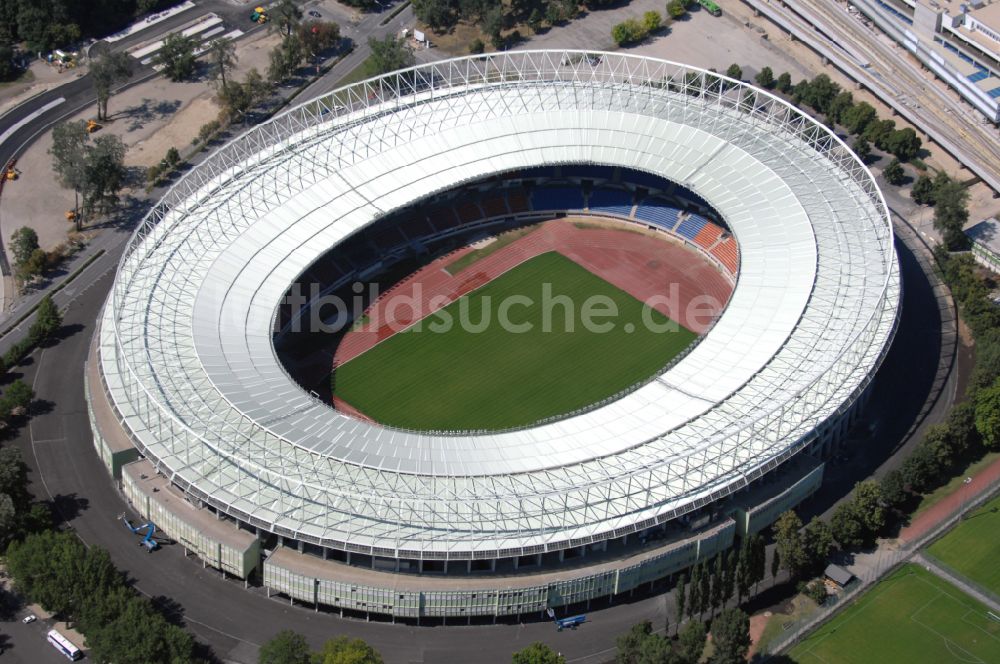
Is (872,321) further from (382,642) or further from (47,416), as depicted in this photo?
(47,416)

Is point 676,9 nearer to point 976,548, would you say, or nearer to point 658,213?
point 658,213

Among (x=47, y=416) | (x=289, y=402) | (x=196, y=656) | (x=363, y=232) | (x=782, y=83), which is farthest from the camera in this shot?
(x=782, y=83)

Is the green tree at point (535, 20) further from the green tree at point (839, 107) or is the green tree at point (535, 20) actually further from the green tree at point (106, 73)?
the green tree at point (106, 73)

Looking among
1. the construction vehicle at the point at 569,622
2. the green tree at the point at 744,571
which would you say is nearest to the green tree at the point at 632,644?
the construction vehicle at the point at 569,622

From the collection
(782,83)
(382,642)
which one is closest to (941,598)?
(382,642)

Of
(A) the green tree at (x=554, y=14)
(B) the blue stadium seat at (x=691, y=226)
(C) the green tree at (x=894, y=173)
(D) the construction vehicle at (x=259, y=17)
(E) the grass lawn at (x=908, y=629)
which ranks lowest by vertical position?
(E) the grass lawn at (x=908, y=629)

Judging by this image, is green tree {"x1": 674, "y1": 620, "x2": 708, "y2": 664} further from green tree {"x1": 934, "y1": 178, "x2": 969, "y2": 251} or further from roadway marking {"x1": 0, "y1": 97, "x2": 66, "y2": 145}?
roadway marking {"x1": 0, "y1": 97, "x2": 66, "y2": 145}

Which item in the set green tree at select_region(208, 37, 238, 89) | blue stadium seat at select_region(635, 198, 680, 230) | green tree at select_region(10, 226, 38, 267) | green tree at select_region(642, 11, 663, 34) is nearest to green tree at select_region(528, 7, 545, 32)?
green tree at select_region(642, 11, 663, 34)
